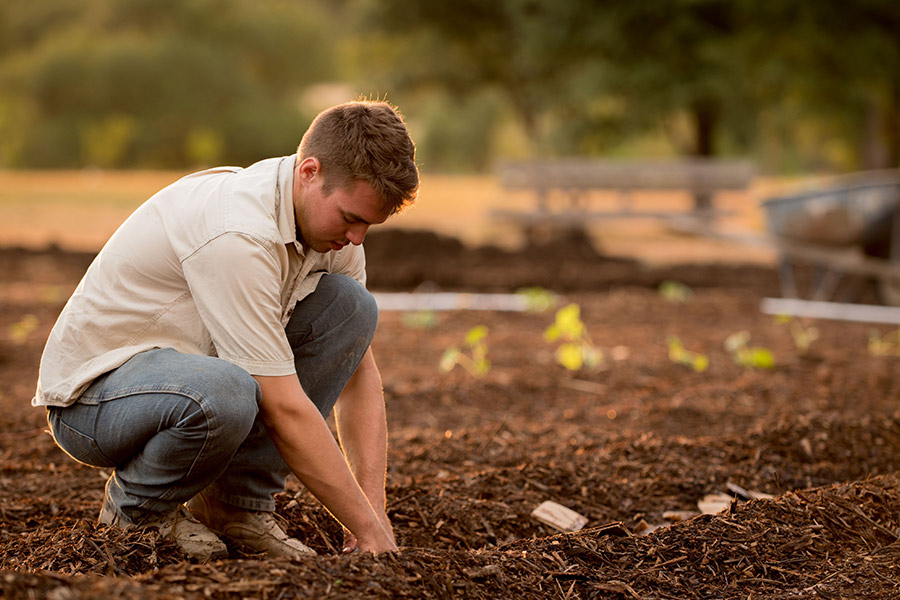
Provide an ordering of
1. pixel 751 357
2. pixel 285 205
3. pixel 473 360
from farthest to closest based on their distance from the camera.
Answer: pixel 473 360, pixel 751 357, pixel 285 205

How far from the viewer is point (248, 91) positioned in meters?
42.1

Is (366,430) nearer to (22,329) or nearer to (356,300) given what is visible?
(356,300)

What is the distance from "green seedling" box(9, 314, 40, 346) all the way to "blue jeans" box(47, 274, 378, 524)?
4116 millimetres

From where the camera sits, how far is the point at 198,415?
2.19 metres

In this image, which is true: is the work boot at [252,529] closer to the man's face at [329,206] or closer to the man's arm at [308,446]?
the man's arm at [308,446]

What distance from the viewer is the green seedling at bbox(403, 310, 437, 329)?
23.1ft

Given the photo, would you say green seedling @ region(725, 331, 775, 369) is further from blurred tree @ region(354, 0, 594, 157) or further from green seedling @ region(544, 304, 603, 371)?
blurred tree @ region(354, 0, 594, 157)

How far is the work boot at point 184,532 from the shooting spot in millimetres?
2393

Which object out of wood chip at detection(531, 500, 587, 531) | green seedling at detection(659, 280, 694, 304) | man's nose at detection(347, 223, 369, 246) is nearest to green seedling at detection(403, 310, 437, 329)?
green seedling at detection(659, 280, 694, 304)

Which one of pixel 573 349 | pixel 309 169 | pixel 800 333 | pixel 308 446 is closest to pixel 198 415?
pixel 308 446

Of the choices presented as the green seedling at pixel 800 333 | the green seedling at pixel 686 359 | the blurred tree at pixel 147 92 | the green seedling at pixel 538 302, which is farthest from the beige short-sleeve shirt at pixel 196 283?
the blurred tree at pixel 147 92

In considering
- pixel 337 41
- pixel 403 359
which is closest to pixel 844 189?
pixel 403 359

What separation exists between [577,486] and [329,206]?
4.91ft

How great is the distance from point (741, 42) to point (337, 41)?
38.1 m
